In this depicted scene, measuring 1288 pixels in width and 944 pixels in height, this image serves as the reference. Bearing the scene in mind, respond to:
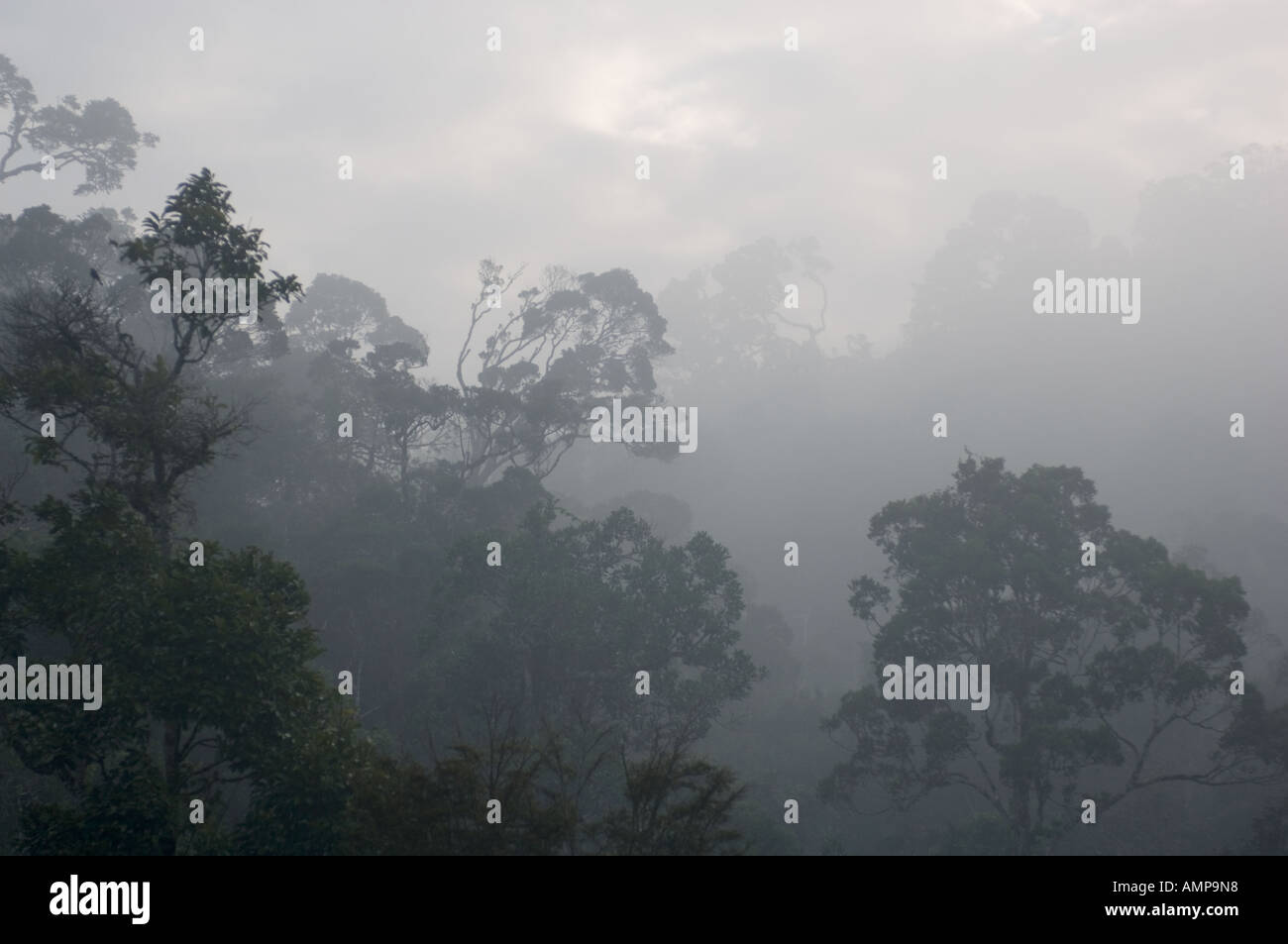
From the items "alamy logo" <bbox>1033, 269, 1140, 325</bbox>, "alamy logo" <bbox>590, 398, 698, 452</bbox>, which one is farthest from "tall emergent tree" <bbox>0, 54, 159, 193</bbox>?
"alamy logo" <bbox>1033, 269, 1140, 325</bbox>

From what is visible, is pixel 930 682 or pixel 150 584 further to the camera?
pixel 930 682

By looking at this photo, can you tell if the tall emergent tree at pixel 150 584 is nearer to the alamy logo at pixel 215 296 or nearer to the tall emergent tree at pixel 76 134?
the alamy logo at pixel 215 296

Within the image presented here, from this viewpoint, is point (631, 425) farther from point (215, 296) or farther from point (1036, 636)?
point (215, 296)

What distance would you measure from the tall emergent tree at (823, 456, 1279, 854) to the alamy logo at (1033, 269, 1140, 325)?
4070cm

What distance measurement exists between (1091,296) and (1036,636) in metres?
48.2

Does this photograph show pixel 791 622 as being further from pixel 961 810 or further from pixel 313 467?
pixel 313 467

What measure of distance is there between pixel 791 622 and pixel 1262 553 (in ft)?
69.1

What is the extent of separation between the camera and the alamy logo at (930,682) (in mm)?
25531

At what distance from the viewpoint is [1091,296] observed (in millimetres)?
64938
